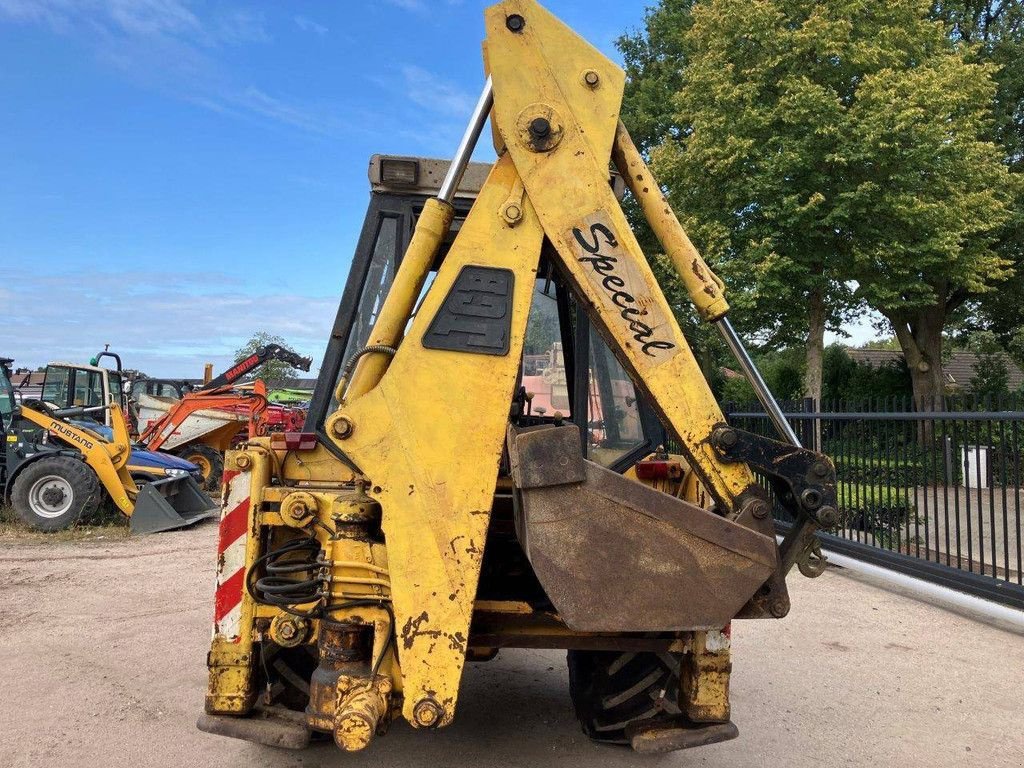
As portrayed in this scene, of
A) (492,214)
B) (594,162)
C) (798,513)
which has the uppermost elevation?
(594,162)

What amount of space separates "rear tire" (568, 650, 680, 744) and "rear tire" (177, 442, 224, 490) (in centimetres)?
1242

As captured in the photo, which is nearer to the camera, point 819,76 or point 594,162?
point 594,162

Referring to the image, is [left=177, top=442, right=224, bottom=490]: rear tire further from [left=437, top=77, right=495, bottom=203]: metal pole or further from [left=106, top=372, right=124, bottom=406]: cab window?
[left=437, top=77, right=495, bottom=203]: metal pole

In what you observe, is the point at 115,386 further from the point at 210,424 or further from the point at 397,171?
the point at 397,171

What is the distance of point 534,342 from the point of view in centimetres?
389

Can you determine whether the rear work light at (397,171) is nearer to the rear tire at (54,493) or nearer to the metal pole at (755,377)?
the metal pole at (755,377)

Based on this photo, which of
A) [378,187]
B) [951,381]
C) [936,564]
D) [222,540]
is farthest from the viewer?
[951,381]

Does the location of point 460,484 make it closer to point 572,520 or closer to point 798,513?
point 572,520

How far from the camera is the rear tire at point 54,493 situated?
9953 millimetres

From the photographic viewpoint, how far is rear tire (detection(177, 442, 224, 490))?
14383 millimetres

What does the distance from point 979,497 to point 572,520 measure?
510 centimetres

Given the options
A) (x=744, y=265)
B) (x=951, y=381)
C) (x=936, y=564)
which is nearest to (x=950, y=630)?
(x=936, y=564)

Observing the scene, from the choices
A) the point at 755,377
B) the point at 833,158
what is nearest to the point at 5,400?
the point at 755,377

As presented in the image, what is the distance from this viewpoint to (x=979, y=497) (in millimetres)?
6078
